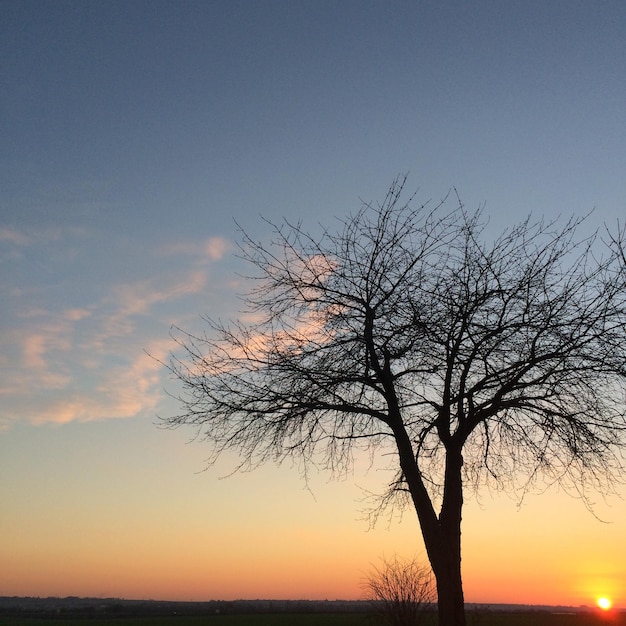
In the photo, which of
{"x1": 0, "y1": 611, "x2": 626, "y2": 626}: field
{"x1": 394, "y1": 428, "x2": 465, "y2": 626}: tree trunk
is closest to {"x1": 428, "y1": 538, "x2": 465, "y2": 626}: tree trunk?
{"x1": 394, "y1": 428, "x2": 465, "y2": 626}: tree trunk

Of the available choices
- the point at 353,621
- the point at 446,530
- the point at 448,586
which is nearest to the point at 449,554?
the point at 446,530

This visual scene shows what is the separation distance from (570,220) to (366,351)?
4.01m

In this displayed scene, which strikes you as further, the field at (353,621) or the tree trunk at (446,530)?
the field at (353,621)

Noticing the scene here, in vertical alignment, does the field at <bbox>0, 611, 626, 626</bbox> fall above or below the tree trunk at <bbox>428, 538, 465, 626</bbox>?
above

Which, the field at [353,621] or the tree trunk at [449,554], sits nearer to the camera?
the tree trunk at [449,554]

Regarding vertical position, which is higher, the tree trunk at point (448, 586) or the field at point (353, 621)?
the field at point (353, 621)

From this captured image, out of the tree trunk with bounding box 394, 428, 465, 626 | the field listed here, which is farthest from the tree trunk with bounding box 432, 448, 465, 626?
the field

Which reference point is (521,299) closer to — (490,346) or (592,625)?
(490,346)

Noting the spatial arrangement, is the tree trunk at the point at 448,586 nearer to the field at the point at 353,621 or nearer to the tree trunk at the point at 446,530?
the tree trunk at the point at 446,530

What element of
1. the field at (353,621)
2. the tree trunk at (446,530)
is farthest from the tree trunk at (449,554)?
the field at (353,621)

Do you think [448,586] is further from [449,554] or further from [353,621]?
[353,621]

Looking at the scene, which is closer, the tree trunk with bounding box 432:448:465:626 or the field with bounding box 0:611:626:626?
the tree trunk with bounding box 432:448:465:626

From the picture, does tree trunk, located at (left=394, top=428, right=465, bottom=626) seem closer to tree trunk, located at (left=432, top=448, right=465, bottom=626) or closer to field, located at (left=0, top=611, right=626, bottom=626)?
tree trunk, located at (left=432, top=448, right=465, bottom=626)

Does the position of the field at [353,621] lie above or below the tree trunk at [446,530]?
above
